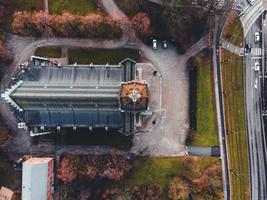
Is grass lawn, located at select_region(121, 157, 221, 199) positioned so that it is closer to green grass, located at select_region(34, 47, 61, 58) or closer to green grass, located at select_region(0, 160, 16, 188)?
green grass, located at select_region(0, 160, 16, 188)

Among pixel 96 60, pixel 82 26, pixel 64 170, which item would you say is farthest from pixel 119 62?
pixel 64 170

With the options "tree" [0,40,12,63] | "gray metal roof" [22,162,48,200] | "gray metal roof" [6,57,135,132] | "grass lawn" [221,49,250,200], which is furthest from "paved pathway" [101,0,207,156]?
"tree" [0,40,12,63]

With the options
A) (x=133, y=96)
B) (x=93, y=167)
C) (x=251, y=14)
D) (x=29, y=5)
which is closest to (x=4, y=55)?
→ (x=29, y=5)

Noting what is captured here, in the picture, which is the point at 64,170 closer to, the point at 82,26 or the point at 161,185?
the point at 161,185

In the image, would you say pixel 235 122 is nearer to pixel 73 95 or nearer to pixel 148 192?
pixel 148 192

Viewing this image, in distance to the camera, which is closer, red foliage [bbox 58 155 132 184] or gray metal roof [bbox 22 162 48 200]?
gray metal roof [bbox 22 162 48 200]

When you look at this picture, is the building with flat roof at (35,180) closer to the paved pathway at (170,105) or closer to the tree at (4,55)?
the paved pathway at (170,105)
